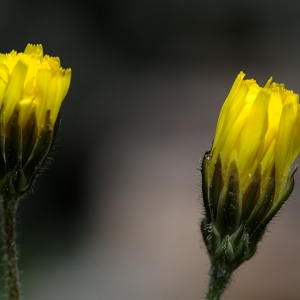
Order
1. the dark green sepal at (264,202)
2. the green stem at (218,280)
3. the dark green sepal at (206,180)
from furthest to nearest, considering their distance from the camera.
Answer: the green stem at (218,280), the dark green sepal at (206,180), the dark green sepal at (264,202)

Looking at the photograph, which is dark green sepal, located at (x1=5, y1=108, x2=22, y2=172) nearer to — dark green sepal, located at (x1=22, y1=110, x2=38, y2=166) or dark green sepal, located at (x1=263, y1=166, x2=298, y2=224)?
dark green sepal, located at (x1=22, y1=110, x2=38, y2=166)

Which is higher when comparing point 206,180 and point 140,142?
point 140,142

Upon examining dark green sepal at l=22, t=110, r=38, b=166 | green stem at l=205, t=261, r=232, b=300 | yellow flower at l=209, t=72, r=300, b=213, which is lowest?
green stem at l=205, t=261, r=232, b=300

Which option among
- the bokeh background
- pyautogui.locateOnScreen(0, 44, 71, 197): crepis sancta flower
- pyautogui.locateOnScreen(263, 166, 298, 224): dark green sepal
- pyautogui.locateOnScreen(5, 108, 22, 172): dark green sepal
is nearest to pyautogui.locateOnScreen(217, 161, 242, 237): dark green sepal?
pyautogui.locateOnScreen(263, 166, 298, 224): dark green sepal

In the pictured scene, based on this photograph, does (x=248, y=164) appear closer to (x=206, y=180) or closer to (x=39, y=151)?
(x=206, y=180)

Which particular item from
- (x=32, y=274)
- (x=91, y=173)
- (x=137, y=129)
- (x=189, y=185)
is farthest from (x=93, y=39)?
(x=32, y=274)

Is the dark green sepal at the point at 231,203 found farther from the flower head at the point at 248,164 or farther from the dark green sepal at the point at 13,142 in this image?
the dark green sepal at the point at 13,142

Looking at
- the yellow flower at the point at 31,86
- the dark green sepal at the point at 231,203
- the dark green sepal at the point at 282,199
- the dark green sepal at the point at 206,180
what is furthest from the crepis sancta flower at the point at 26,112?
the dark green sepal at the point at 282,199

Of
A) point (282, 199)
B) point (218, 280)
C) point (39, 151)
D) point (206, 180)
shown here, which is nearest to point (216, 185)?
point (206, 180)
